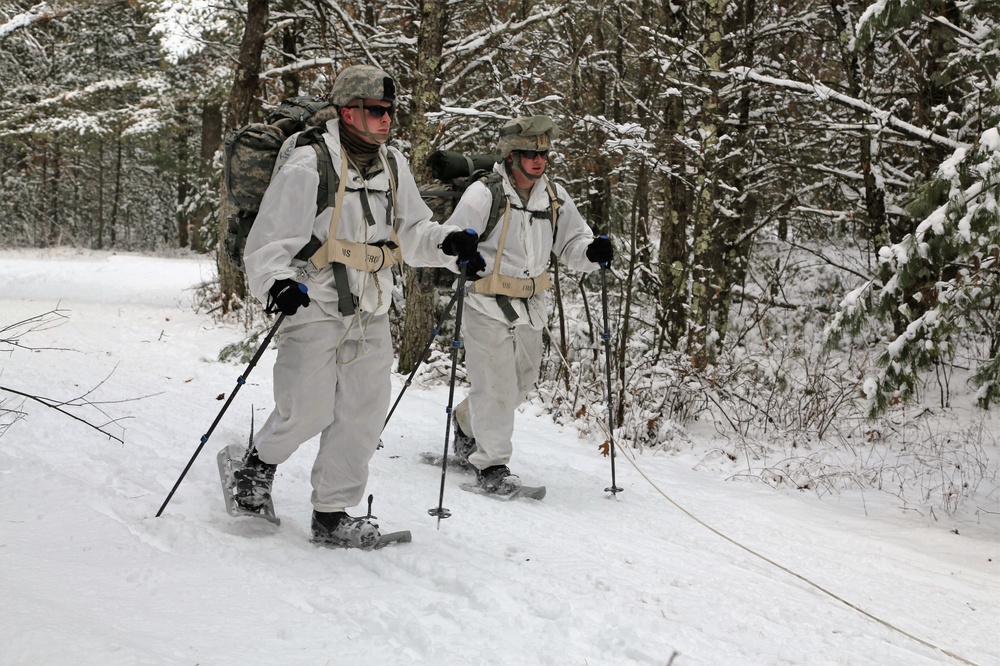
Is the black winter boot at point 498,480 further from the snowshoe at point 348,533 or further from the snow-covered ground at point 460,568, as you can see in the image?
the snowshoe at point 348,533

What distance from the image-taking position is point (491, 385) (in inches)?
221

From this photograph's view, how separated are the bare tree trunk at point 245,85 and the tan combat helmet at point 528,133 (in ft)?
22.9

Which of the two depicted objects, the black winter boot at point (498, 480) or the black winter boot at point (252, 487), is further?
the black winter boot at point (498, 480)

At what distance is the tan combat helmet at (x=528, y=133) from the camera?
5.47 metres

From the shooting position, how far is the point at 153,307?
13.2 meters

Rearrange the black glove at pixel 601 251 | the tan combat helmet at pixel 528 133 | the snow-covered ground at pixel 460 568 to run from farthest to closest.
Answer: the black glove at pixel 601 251, the tan combat helmet at pixel 528 133, the snow-covered ground at pixel 460 568

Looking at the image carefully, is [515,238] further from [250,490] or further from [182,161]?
[182,161]

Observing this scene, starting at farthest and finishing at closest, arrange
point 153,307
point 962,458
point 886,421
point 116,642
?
point 153,307 → point 886,421 → point 962,458 → point 116,642

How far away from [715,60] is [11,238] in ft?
81.3

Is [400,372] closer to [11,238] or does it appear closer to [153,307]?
[153,307]

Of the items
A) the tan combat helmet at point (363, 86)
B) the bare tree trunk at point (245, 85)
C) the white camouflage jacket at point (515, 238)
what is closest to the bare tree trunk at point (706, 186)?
the white camouflage jacket at point (515, 238)

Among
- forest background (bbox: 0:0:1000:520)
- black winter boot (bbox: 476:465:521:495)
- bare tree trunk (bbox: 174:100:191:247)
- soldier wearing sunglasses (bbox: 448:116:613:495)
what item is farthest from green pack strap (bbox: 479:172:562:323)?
bare tree trunk (bbox: 174:100:191:247)

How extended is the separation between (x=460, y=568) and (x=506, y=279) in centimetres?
241

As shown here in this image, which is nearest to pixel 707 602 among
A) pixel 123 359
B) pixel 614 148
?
pixel 614 148
